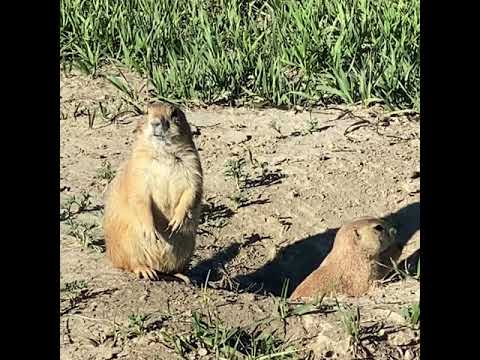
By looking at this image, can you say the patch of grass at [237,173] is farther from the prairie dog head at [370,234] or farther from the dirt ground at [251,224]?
the prairie dog head at [370,234]

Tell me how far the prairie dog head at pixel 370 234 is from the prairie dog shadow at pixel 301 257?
0.96ft

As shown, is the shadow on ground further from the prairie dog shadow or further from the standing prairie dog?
the standing prairie dog

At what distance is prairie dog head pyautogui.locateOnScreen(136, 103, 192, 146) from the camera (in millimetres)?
4578

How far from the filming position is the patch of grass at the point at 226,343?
3.71 m

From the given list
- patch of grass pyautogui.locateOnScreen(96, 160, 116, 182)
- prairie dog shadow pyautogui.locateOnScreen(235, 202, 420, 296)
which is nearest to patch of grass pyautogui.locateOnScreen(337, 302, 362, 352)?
prairie dog shadow pyautogui.locateOnScreen(235, 202, 420, 296)

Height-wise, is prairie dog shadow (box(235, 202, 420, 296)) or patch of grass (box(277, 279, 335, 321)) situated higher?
patch of grass (box(277, 279, 335, 321))

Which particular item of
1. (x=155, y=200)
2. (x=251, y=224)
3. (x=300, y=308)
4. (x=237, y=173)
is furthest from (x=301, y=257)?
(x=300, y=308)

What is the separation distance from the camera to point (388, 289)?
183 inches

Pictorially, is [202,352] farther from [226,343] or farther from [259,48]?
[259,48]

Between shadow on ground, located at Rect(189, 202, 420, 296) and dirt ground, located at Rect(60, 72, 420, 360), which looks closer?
dirt ground, located at Rect(60, 72, 420, 360)

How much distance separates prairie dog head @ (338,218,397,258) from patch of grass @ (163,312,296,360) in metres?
1.28

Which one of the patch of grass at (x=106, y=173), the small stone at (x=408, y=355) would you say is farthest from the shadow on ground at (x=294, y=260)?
the small stone at (x=408, y=355)

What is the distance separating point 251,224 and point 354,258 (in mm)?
659
